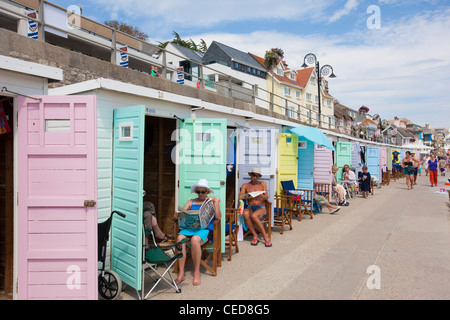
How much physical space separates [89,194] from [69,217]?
0.34 metres

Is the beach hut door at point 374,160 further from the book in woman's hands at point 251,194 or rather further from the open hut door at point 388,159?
the book in woman's hands at point 251,194

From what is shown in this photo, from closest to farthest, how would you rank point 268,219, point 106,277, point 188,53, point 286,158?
1. point 106,277
2. point 268,219
3. point 286,158
4. point 188,53

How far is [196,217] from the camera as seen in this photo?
4.91 m

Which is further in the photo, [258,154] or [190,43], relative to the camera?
[190,43]

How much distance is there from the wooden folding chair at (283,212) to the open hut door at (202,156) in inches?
97.4

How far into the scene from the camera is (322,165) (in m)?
11.2

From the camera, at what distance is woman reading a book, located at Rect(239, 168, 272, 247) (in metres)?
6.68

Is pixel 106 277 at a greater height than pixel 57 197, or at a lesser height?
lesser

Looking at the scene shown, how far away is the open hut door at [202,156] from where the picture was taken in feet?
18.1

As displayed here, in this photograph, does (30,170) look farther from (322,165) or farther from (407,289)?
(322,165)

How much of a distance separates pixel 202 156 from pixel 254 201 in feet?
5.80

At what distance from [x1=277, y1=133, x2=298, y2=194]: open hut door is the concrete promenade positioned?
49.6 inches

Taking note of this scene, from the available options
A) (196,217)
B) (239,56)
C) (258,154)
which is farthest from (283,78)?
(196,217)

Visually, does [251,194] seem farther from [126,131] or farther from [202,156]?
[126,131]
